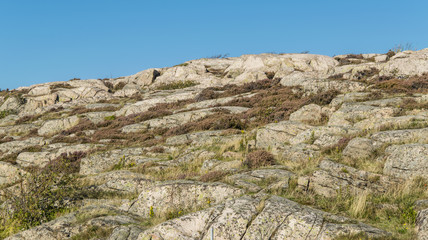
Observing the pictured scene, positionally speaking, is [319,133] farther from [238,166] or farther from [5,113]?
Result: [5,113]

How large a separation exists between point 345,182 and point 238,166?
5600 millimetres

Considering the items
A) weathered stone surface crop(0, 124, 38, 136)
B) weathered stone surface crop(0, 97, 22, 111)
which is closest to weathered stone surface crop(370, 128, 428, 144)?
weathered stone surface crop(0, 124, 38, 136)

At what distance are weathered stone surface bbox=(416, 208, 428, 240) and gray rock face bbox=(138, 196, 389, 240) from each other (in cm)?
78

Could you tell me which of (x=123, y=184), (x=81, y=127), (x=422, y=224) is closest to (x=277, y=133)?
(x=123, y=184)

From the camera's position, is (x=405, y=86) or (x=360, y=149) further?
(x=405, y=86)

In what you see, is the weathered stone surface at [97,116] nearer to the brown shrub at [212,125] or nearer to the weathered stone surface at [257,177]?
the brown shrub at [212,125]

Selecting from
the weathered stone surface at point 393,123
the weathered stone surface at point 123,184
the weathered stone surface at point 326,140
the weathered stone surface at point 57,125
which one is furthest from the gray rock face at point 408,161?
the weathered stone surface at point 57,125

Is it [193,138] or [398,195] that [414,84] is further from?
[398,195]

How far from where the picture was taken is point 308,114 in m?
25.7

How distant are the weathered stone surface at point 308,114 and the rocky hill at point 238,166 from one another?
0.14m

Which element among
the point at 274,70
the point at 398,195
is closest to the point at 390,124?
the point at 398,195

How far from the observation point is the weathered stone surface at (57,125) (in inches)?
1444

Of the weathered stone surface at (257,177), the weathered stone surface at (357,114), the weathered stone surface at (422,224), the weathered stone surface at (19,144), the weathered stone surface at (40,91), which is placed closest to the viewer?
the weathered stone surface at (422,224)

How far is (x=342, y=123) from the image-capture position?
2217 cm
